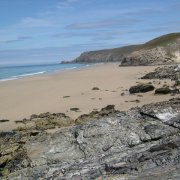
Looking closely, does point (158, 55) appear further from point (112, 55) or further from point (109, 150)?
point (112, 55)

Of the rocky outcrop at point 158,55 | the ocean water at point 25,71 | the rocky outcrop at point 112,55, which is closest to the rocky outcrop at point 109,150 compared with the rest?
the ocean water at point 25,71

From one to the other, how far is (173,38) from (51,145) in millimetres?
66974

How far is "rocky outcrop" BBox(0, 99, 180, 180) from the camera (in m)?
6.51

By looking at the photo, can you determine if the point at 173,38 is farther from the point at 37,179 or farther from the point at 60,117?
the point at 37,179

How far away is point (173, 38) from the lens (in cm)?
7250

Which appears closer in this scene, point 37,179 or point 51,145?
point 37,179

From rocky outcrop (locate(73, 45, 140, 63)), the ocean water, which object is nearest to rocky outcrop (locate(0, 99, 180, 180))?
the ocean water

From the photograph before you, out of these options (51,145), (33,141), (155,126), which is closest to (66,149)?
(51,145)

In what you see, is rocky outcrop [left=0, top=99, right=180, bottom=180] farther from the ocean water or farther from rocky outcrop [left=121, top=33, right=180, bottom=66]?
rocky outcrop [left=121, top=33, right=180, bottom=66]

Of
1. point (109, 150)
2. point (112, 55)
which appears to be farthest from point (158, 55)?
point (112, 55)

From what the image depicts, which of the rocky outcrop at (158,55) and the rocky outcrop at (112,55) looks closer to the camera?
the rocky outcrop at (158,55)

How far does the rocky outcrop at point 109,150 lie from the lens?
6.51 metres

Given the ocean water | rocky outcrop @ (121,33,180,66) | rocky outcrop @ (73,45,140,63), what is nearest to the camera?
the ocean water

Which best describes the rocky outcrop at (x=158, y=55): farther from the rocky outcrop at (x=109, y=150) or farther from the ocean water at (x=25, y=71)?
the rocky outcrop at (x=109, y=150)
